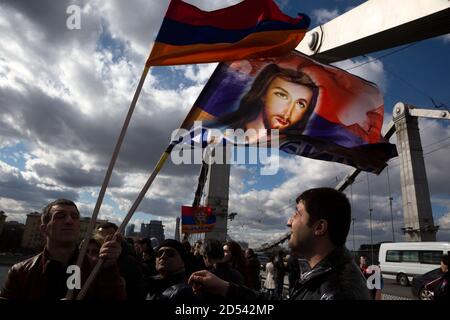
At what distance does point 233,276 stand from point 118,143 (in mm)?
2518

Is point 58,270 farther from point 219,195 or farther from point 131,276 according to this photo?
point 219,195

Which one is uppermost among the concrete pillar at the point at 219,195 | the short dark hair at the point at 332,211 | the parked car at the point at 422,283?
Result: the concrete pillar at the point at 219,195

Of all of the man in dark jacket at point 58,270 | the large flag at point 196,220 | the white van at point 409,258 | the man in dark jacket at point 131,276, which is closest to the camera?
the man in dark jacket at point 58,270

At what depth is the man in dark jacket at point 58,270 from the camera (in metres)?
2.17

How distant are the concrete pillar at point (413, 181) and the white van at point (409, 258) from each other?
1469cm

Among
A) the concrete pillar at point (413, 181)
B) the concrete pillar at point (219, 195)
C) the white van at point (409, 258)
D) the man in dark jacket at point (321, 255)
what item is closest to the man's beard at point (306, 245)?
the man in dark jacket at point (321, 255)

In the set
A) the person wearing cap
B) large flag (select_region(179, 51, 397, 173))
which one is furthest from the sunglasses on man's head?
large flag (select_region(179, 51, 397, 173))

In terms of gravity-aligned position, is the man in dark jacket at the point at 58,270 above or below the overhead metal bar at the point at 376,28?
below

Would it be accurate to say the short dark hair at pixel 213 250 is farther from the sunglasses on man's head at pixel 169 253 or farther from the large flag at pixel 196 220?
the large flag at pixel 196 220

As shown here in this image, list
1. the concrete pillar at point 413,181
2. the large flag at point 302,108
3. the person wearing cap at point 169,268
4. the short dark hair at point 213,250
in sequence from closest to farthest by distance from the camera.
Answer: the person wearing cap at point 169,268 → the large flag at point 302,108 → the short dark hair at point 213,250 → the concrete pillar at point 413,181

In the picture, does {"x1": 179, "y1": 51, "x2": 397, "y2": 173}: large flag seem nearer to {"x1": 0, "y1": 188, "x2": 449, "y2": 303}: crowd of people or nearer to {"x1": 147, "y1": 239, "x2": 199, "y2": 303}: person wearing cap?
{"x1": 147, "y1": 239, "x2": 199, "y2": 303}: person wearing cap

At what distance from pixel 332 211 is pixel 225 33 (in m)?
2.65

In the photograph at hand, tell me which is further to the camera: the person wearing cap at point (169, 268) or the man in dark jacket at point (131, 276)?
the man in dark jacket at point (131, 276)

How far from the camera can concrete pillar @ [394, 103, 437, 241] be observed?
111 feet
